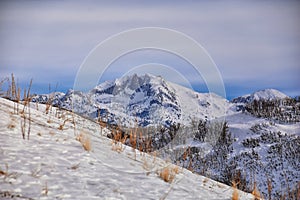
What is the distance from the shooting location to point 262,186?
14.6m

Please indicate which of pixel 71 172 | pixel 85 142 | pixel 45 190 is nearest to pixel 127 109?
pixel 85 142

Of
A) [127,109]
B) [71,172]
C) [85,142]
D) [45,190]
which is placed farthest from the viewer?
[127,109]

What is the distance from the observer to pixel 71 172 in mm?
4047

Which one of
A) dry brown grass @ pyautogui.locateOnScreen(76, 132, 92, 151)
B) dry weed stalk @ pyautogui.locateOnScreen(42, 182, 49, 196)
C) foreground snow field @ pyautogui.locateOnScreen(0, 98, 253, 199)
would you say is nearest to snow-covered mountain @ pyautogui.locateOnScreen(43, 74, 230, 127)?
dry brown grass @ pyautogui.locateOnScreen(76, 132, 92, 151)

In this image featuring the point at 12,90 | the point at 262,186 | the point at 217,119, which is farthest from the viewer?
the point at 217,119

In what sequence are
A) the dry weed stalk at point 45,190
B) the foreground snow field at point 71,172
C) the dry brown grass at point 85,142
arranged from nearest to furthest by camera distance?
the dry weed stalk at point 45,190, the foreground snow field at point 71,172, the dry brown grass at point 85,142

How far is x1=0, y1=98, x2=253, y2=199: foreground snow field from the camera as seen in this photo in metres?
3.60

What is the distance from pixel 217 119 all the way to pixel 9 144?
714 inches

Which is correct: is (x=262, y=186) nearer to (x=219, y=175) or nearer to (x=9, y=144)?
(x=219, y=175)

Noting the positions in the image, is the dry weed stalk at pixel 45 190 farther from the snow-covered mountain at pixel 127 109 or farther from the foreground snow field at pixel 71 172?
the snow-covered mountain at pixel 127 109

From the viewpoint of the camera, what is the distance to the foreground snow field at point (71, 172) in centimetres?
360

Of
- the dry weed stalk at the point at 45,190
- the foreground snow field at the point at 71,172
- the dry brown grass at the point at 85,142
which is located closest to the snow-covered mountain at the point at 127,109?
the dry brown grass at the point at 85,142

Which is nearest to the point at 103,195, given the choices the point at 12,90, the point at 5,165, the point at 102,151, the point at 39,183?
the point at 39,183

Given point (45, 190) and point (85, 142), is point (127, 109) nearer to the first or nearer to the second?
point (85, 142)
